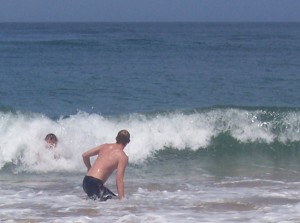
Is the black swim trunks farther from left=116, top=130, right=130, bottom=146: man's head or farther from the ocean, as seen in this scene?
left=116, top=130, right=130, bottom=146: man's head

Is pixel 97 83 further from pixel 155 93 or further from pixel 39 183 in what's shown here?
pixel 39 183

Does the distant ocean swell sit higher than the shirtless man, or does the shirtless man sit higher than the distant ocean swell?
the distant ocean swell

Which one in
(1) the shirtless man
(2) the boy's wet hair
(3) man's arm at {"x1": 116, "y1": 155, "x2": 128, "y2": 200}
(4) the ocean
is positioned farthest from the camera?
(2) the boy's wet hair

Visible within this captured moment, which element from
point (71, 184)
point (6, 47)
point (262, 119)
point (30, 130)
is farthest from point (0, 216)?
point (6, 47)

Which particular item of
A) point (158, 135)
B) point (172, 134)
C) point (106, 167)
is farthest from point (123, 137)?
point (172, 134)

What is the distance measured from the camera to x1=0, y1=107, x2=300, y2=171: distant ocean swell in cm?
1535

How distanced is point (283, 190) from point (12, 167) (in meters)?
5.31

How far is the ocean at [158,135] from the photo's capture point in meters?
10.0

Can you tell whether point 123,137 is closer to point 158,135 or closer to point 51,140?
point 51,140

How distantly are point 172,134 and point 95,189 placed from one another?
727 cm

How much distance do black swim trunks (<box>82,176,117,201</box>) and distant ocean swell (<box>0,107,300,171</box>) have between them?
421 cm

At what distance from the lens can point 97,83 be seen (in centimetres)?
2448

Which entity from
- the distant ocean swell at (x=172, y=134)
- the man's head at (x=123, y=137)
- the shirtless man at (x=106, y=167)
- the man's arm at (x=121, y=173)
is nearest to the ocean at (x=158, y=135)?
the distant ocean swell at (x=172, y=134)

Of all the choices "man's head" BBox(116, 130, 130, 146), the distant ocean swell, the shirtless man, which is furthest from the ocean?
"man's head" BBox(116, 130, 130, 146)
